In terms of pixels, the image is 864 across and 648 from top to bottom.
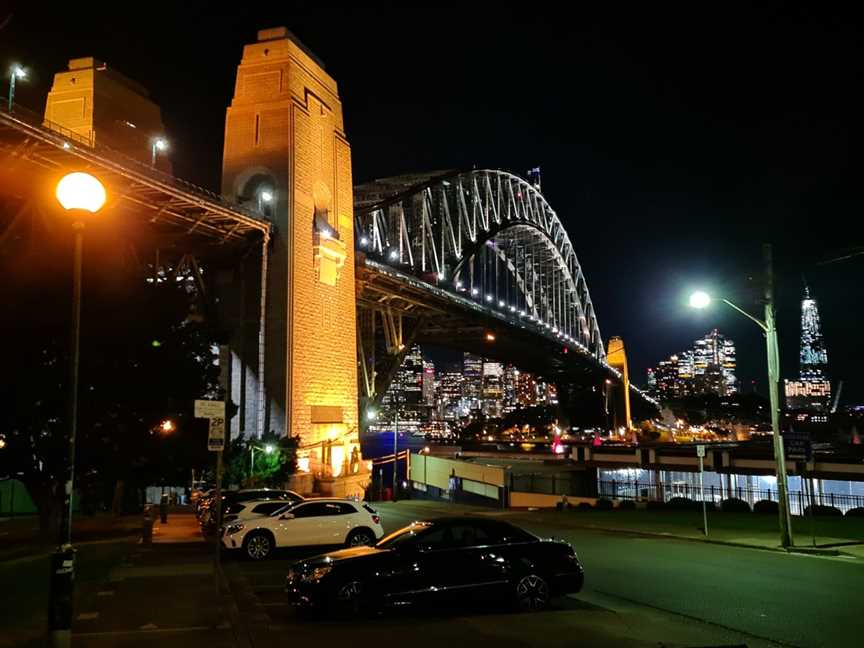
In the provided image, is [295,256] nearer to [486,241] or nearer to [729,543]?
[729,543]

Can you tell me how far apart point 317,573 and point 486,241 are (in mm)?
80458

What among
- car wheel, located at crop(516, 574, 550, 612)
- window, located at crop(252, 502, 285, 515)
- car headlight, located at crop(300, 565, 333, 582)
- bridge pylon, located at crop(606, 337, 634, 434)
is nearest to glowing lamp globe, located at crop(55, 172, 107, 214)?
car headlight, located at crop(300, 565, 333, 582)

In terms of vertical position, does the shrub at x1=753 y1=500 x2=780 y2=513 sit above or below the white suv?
below

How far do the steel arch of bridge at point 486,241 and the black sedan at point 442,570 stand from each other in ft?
179

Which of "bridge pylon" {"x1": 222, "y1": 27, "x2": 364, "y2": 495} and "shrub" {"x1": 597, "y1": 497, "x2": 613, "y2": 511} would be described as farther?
"bridge pylon" {"x1": 222, "y1": 27, "x2": 364, "y2": 495}

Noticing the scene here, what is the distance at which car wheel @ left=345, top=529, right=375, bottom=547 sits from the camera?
690 inches

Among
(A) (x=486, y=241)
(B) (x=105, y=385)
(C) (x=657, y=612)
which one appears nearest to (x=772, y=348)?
(C) (x=657, y=612)

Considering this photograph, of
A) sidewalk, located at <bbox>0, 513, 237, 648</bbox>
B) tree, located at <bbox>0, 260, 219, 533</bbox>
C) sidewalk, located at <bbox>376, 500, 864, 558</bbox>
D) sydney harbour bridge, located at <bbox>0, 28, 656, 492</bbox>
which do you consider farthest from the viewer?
sydney harbour bridge, located at <bbox>0, 28, 656, 492</bbox>

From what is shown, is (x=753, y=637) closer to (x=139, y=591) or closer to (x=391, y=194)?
(x=139, y=591)

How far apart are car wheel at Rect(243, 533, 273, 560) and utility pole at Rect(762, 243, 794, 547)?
11.8m

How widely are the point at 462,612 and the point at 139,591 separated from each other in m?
5.46

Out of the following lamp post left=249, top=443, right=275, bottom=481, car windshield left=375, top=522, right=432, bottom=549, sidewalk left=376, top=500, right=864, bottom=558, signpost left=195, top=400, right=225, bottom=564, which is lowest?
sidewalk left=376, top=500, right=864, bottom=558

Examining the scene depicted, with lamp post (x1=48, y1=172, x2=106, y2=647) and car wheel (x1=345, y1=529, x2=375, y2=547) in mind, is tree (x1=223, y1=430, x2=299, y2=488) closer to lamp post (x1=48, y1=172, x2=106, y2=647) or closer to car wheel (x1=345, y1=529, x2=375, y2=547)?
car wheel (x1=345, y1=529, x2=375, y2=547)

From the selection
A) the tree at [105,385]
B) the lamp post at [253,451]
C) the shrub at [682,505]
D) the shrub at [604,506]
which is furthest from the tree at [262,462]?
the shrub at [682,505]
